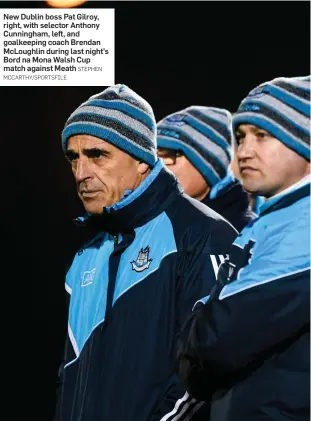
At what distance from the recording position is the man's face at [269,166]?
2.67 meters

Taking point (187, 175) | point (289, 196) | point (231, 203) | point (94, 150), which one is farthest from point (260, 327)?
point (187, 175)

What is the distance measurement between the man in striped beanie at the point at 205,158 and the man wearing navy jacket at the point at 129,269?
906 millimetres

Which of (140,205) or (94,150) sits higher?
(94,150)

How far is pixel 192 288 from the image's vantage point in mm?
2971

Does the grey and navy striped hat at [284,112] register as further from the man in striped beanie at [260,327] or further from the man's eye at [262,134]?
the man in striped beanie at [260,327]

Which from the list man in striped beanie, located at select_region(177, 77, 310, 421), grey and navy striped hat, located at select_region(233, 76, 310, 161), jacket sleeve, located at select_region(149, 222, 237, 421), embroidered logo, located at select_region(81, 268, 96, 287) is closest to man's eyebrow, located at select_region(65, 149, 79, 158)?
embroidered logo, located at select_region(81, 268, 96, 287)

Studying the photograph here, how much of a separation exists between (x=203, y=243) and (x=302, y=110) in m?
0.57

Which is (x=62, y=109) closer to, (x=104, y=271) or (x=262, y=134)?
(x=104, y=271)

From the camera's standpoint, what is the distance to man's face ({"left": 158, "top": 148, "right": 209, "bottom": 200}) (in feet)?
14.2

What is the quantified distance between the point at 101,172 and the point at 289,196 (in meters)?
0.87

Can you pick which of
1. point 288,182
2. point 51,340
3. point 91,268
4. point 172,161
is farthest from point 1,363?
point 288,182
